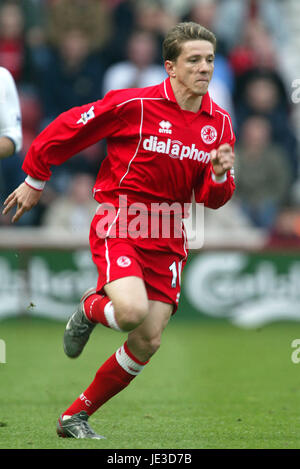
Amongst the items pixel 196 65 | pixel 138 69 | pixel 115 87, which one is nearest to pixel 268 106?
pixel 138 69

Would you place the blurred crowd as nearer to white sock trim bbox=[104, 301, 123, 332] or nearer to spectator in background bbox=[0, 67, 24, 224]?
spectator in background bbox=[0, 67, 24, 224]

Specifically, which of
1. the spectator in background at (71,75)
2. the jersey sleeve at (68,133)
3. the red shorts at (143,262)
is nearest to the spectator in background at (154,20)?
the spectator in background at (71,75)

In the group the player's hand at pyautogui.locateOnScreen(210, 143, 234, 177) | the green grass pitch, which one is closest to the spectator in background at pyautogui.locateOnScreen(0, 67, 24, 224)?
the player's hand at pyautogui.locateOnScreen(210, 143, 234, 177)

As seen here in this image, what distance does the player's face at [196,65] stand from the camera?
19.0 feet

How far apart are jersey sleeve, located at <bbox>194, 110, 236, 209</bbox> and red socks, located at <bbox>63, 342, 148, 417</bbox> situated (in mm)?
1051

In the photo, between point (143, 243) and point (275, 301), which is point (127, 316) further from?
point (275, 301)

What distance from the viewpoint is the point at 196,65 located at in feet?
19.1

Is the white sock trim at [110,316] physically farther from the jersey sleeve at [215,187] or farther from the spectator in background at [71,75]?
the spectator in background at [71,75]

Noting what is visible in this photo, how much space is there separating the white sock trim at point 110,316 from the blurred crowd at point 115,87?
6691 millimetres

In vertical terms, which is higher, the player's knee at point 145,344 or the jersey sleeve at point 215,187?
the jersey sleeve at point 215,187

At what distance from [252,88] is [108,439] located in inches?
332

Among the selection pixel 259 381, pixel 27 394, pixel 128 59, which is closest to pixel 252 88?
pixel 128 59

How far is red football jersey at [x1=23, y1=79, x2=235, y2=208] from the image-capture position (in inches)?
230

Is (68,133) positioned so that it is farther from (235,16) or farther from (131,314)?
(235,16)
